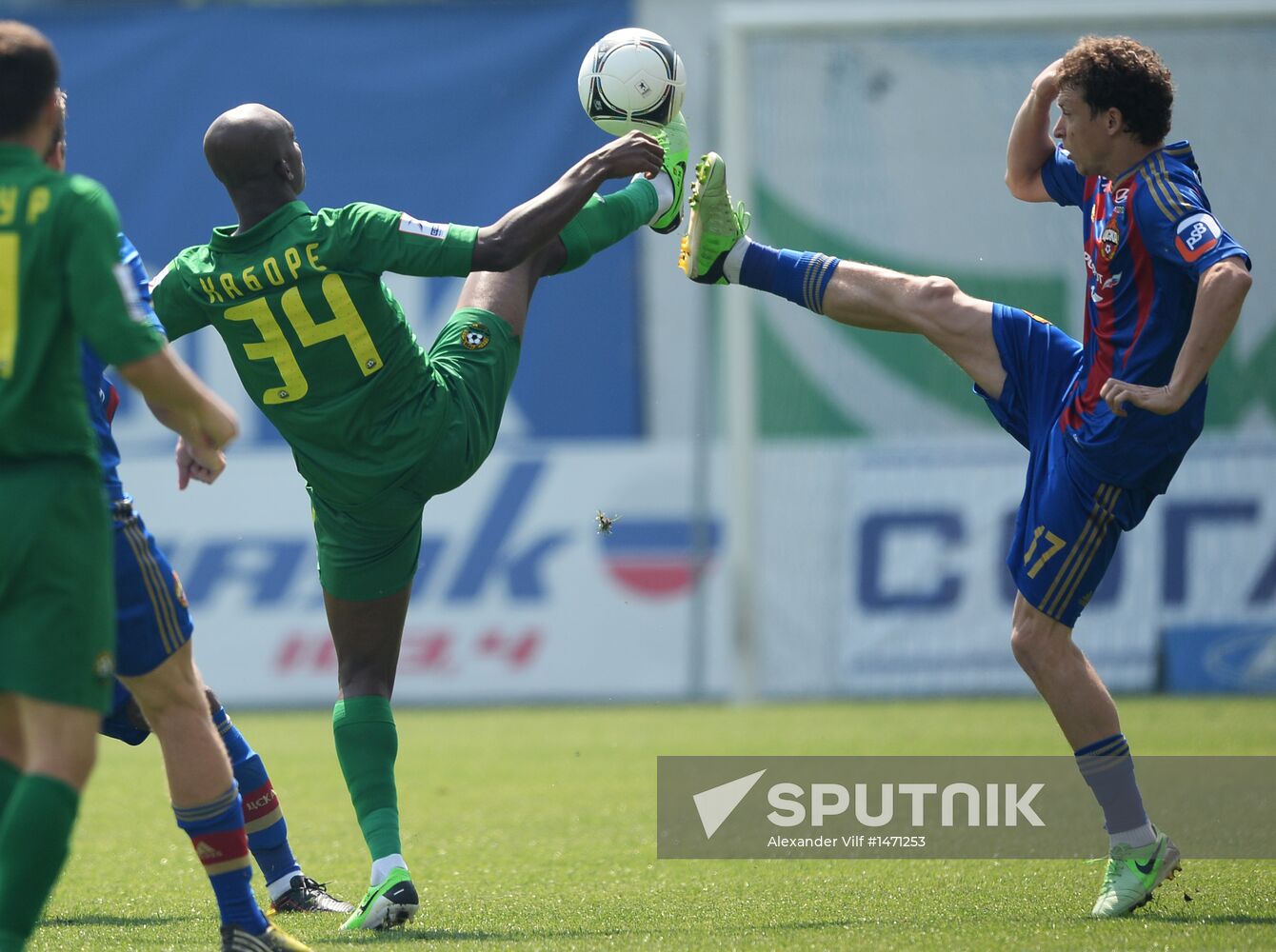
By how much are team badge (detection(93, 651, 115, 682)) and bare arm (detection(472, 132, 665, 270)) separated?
5.38 ft

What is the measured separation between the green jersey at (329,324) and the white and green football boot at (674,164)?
103cm

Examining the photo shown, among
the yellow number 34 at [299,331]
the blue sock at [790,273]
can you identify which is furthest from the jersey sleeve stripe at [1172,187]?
the yellow number 34 at [299,331]

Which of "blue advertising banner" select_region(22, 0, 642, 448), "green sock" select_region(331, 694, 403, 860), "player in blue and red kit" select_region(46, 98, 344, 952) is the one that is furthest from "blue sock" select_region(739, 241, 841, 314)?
"blue advertising banner" select_region(22, 0, 642, 448)

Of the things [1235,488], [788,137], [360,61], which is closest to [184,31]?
[360,61]

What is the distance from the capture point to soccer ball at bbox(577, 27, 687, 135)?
5.73m

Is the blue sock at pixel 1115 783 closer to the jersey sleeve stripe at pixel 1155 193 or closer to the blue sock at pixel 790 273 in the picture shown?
the jersey sleeve stripe at pixel 1155 193

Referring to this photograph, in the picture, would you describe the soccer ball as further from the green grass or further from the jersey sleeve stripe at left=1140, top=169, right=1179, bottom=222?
the green grass

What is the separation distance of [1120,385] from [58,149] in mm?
2922

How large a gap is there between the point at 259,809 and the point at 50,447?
1.95 m

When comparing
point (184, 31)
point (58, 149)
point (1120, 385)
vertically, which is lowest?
point (1120, 385)

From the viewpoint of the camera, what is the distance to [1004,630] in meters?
12.5

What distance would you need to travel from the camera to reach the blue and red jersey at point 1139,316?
4.80 metres

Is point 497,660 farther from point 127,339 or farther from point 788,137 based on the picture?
point 127,339

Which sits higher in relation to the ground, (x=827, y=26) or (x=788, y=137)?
(x=827, y=26)
